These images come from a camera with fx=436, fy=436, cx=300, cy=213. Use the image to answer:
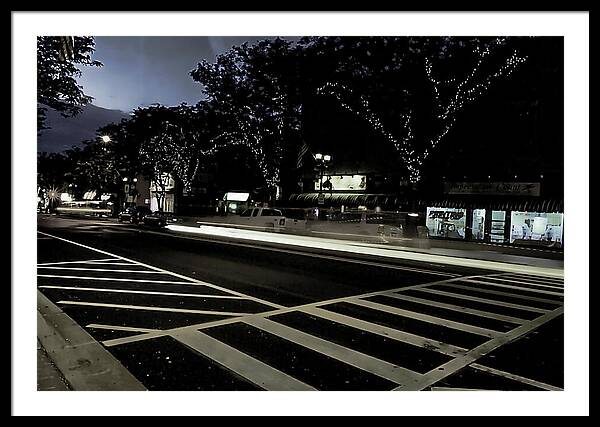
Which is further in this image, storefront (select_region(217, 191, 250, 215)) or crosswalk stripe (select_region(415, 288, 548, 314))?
storefront (select_region(217, 191, 250, 215))

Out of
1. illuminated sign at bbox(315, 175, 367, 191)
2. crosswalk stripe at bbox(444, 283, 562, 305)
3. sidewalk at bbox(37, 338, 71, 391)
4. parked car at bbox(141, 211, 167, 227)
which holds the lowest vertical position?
crosswalk stripe at bbox(444, 283, 562, 305)

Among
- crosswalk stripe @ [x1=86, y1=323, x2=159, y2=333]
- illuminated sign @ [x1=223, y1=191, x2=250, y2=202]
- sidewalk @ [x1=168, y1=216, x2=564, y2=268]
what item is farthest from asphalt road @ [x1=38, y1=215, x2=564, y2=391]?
illuminated sign @ [x1=223, y1=191, x2=250, y2=202]

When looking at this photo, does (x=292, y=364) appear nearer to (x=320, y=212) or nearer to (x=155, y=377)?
(x=155, y=377)

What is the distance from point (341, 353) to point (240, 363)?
1264 mm

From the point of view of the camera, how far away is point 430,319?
23.5ft

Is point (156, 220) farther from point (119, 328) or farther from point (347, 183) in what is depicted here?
point (119, 328)

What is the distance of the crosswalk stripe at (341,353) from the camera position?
4743 millimetres

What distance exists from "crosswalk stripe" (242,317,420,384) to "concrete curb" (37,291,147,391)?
2.15m

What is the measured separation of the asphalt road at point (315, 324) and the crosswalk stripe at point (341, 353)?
2 centimetres

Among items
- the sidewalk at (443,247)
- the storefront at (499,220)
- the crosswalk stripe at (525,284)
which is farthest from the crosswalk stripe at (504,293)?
the storefront at (499,220)

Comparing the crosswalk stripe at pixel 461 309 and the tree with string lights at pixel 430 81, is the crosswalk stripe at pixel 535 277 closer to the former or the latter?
the crosswalk stripe at pixel 461 309

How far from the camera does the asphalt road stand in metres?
4.71

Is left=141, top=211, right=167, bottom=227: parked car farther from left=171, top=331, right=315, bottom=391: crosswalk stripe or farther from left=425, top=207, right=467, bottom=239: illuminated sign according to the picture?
left=171, top=331, right=315, bottom=391: crosswalk stripe

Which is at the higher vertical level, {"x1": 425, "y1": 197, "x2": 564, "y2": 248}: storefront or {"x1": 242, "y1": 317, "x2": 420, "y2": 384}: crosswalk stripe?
{"x1": 425, "y1": 197, "x2": 564, "y2": 248}: storefront
